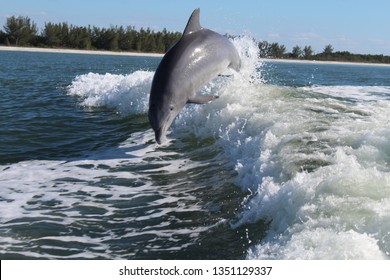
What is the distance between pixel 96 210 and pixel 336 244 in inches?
117

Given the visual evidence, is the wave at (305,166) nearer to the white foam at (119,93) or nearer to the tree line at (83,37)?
the white foam at (119,93)

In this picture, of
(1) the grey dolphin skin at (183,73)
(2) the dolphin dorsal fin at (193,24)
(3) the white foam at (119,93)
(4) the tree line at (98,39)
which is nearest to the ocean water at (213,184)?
(1) the grey dolphin skin at (183,73)

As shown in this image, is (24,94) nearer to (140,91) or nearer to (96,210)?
(140,91)

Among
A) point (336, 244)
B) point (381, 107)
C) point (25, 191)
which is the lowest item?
point (25, 191)

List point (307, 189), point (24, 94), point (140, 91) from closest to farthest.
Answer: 1. point (307, 189)
2. point (140, 91)
3. point (24, 94)

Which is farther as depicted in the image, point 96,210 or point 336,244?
point 96,210

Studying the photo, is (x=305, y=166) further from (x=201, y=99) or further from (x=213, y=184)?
(x=201, y=99)

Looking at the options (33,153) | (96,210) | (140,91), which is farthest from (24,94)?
(96,210)

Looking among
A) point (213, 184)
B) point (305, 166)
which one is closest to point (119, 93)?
point (213, 184)

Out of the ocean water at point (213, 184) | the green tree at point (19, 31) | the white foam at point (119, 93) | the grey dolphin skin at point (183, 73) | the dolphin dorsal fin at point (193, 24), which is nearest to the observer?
the ocean water at point (213, 184)

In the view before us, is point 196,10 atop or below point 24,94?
atop

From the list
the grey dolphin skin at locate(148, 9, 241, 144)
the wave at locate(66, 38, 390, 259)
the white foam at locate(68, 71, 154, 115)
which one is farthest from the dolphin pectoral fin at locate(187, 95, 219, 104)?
the white foam at locate(68, 71, 154, 115)

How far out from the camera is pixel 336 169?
514 centimetres

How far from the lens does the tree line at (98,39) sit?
67.9 metres
